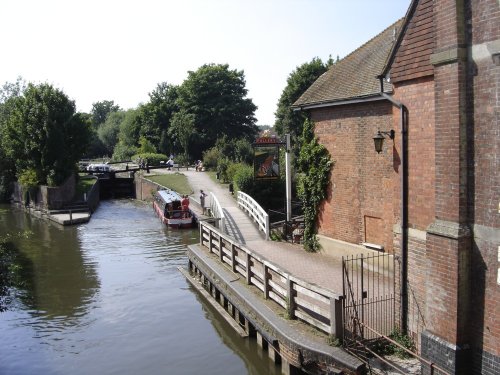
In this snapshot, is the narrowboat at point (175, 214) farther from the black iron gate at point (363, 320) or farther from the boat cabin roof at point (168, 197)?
the black iron gate at point (363, 320)

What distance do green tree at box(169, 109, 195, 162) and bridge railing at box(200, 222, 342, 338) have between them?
4413cm

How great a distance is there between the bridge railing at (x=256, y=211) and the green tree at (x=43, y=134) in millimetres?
19649

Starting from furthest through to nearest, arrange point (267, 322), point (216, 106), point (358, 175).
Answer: point (216, 106) → point (358, 175) → point (267, 322)

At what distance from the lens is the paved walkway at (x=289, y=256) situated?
14562 millimetres

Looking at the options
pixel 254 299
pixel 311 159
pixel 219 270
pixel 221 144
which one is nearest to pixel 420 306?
pixel 254 299

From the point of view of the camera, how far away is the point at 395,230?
1006cm

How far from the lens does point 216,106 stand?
6431 cm

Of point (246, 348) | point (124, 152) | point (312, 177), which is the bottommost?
point (246, 348)

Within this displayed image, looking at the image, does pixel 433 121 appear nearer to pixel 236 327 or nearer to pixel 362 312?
pixel 362 312

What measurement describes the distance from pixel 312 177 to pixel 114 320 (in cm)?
797

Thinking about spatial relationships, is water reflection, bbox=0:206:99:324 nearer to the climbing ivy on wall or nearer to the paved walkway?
the paved walkway

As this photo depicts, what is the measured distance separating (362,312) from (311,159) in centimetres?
879

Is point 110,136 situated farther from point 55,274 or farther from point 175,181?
point 55,274

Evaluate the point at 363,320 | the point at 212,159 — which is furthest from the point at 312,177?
the point at 212,159
